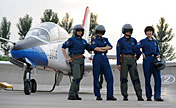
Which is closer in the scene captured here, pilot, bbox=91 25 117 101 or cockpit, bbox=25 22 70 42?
pilot, bbox=91 25 117 101

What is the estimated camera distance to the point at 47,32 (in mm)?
15234

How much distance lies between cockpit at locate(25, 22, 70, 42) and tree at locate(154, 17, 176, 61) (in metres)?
57.2

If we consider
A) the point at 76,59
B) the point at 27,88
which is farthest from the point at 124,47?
the point at 27,88

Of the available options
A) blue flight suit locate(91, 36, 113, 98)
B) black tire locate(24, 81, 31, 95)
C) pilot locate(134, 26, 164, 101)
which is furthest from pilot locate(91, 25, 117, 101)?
black tire locate(24, 81, 31, 95)

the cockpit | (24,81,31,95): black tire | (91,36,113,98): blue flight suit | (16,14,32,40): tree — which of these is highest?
(16,14,32,40): tree

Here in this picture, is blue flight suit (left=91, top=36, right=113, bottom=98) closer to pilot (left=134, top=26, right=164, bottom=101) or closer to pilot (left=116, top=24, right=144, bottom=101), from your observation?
pilot (left=116, top=24, right=144, bottom=101)

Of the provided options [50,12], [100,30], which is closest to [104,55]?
[100,30]

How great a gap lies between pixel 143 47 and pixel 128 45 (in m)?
0.39

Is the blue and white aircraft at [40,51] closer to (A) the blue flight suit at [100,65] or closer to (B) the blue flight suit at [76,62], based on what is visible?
→ (B) the blue flight suit at [76,62]

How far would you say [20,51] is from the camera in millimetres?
13461

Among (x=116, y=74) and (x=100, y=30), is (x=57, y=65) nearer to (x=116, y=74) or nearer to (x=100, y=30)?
(x=100, y=30)

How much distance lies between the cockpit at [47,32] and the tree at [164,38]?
188 feet

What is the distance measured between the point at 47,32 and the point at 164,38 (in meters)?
62.1

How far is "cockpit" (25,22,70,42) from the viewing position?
14.9m
